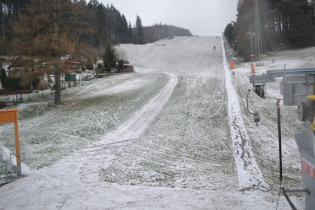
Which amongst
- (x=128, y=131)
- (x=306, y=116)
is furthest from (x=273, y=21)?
(x=306, y=116)

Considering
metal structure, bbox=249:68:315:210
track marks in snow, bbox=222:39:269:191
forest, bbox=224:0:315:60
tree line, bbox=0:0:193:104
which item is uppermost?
forest, bbox=224:0:315:60

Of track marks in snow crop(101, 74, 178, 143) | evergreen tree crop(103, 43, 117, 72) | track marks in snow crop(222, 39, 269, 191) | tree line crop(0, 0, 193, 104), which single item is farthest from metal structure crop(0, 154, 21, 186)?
evergreen tree crop(103, 43, 117, 72)

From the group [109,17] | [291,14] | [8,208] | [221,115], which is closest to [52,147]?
[8,208]

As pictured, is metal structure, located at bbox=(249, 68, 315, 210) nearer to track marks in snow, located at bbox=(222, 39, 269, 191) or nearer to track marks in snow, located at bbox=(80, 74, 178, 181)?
track marks in snow, located at bbox=(222, 39, 269, 191)

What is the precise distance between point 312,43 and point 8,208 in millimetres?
58228

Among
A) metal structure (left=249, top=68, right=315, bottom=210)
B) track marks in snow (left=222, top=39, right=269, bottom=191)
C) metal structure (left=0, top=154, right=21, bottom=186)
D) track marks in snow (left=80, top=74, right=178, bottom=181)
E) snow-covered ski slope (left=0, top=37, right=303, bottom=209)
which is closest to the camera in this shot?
metal structure (left=249, top=68, right=315, bottom=210)

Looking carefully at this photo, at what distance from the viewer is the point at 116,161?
1101 cm

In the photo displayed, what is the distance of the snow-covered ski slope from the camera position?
746 centimetres

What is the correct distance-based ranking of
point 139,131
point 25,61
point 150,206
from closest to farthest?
point 150,206 < point 139,131 < point 25,61

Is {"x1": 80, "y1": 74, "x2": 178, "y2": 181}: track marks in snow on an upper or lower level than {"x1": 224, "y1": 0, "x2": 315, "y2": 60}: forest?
lower

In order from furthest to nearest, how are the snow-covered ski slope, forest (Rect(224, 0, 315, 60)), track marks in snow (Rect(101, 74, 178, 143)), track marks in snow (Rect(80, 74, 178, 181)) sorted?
forest (Rect(224, 0, 315, 60)), track marks in snow (Rect(101, 74, 178, 143)), track marks in snow (Rect(80, 74, 178, 181)), the snow-covered ski slope

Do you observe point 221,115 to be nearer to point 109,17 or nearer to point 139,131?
point 139,131

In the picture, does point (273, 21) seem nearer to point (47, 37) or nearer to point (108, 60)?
point (108, 60)

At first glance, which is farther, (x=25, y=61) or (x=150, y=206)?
(x=25, y=61)
